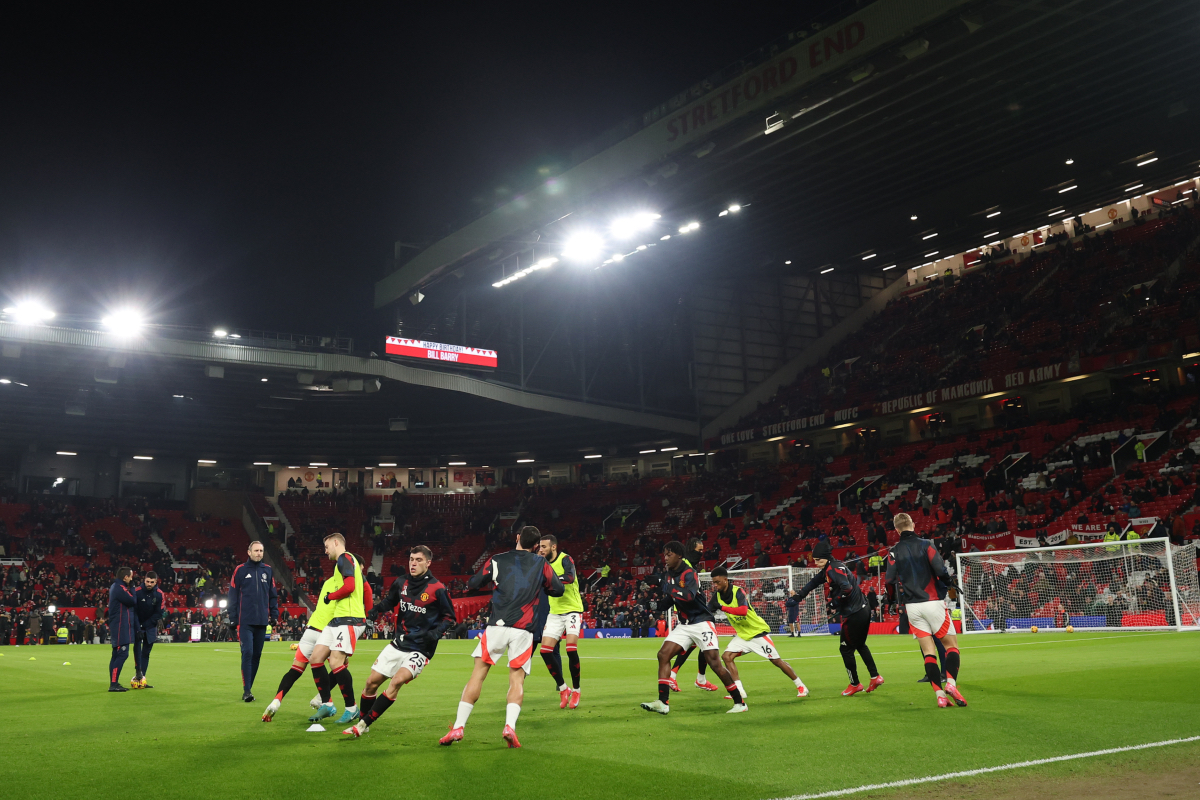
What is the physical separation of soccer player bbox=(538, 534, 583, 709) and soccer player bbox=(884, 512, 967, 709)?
12.1ft

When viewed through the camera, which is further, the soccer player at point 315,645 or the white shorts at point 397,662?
the soccer player at point 315,645

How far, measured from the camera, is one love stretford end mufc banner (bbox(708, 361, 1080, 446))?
39.9m

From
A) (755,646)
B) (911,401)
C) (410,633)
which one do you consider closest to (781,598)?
(911,401)

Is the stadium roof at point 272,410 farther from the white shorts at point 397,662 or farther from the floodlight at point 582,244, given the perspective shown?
the white shorts at point 397,662

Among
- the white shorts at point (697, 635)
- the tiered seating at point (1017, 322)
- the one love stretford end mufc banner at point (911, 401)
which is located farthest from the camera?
the one love stretford end mufc banner at point (911, 401)

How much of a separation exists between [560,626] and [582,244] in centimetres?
2876

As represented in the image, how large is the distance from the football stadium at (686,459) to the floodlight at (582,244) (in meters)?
0.40

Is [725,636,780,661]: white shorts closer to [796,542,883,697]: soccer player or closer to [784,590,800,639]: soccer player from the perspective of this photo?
[796,542,883,697]: soccer player

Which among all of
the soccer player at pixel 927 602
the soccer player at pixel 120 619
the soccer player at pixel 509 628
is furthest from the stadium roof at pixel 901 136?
the soccer player at pixel 120 619

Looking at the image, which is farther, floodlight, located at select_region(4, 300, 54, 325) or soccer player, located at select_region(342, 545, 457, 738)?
floodlight, located at select_region(4, 300, 54, 325)

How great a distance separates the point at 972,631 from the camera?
26.6m

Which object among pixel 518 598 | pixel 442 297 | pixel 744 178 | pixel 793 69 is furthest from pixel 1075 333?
pixel 518 598

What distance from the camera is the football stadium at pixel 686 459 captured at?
26.6 ft

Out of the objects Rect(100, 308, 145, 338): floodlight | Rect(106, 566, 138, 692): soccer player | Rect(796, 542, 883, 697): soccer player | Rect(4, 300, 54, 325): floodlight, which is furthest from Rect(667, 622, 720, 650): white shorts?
Rect(4, 300, 54, 325): floodlight
